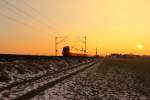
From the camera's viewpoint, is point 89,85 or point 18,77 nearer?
point 89,85

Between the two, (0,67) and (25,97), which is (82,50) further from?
(25,97)

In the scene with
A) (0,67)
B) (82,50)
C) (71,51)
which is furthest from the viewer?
(82,50)

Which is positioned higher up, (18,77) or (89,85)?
(18,77)

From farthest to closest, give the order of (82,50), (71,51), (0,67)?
(82,50), (71,51), (0,67)

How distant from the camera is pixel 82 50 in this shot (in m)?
169

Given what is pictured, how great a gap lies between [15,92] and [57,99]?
316 centimetres

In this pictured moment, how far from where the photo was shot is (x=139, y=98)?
1684 centimetres

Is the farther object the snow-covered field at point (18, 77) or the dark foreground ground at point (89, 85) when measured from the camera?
the snow-covered field at point (18, 77)

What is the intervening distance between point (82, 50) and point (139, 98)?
152426 mm

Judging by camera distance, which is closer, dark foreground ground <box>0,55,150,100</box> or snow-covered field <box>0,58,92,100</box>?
dark foreground ground <box>0,55,150,100</box>

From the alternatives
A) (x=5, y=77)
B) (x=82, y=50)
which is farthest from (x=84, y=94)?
(x=82, y=50)

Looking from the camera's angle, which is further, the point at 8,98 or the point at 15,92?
the point at 15,92

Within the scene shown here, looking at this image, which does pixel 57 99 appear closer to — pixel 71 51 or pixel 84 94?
pixel 84 94

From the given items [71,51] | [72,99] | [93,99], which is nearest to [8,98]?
[72,99]
